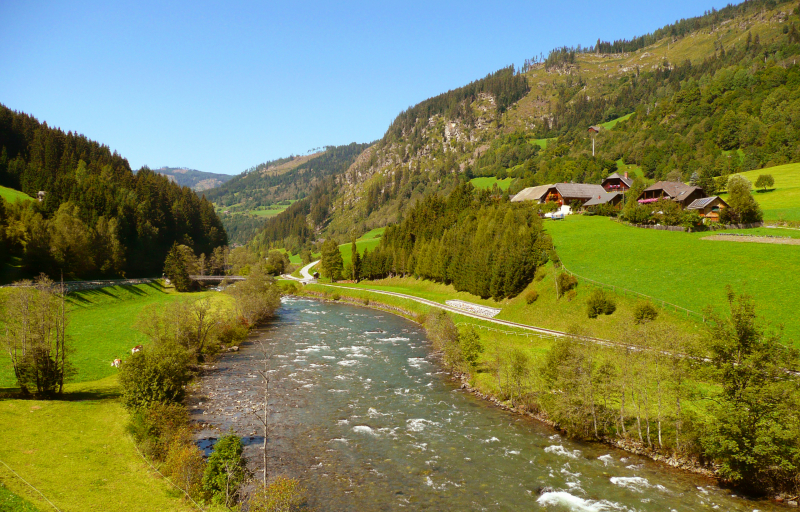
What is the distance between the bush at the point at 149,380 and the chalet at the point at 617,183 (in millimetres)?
134237

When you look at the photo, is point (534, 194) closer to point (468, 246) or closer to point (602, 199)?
point (602, 199)

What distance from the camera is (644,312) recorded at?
49062mm

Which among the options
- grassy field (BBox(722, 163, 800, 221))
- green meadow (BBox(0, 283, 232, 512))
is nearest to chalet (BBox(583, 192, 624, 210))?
grassy field (BBox(722, 163, 800, 221))

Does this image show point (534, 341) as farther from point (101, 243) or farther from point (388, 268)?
point (101, 243)

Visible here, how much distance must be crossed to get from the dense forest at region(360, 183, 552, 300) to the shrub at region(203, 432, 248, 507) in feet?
193

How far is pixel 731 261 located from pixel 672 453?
4283 centimetres

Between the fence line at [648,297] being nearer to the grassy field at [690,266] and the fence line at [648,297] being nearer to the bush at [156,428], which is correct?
the grassy field at [690,266]

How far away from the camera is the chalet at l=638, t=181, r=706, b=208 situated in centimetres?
9969

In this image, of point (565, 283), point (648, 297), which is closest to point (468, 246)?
point (565, 283)

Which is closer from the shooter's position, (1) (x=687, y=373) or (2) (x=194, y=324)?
(1) (x=687, y=373)

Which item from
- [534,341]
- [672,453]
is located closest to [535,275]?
[534,341]

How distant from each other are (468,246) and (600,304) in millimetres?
40468

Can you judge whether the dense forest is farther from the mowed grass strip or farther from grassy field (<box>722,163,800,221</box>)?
the mowed grass strip

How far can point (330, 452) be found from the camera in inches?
1207
